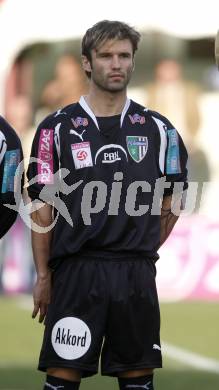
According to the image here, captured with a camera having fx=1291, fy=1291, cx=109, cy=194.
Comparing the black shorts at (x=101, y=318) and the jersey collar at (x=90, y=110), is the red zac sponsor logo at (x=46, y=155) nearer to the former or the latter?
the jersey collar at (x=90, y=110)

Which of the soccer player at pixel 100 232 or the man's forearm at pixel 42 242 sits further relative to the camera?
the man's forearm at pixel 42 242

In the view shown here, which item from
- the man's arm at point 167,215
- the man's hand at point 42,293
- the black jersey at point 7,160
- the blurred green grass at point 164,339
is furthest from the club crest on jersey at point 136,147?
the blurred green grass at point 164,339

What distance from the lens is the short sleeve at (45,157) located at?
238 inches

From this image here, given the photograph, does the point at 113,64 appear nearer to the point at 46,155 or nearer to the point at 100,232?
the point at 46,155

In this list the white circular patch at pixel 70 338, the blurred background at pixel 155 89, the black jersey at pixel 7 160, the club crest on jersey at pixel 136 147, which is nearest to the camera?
the white circular patch at pixel 70 338

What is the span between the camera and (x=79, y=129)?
605 centimetres

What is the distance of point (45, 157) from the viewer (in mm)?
6055

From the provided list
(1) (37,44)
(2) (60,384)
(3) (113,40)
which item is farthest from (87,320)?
(1) (37,44)

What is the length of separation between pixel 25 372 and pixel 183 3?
8.60m

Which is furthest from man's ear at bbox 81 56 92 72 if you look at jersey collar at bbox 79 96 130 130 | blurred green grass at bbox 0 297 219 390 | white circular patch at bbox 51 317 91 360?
blurred green grass at bbox 0 297 219 390

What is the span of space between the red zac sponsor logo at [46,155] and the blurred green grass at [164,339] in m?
2.37

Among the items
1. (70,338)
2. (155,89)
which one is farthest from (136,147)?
(155,89)

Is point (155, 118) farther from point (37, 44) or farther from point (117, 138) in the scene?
point (37, 44)

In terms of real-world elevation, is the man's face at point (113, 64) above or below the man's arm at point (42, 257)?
above
